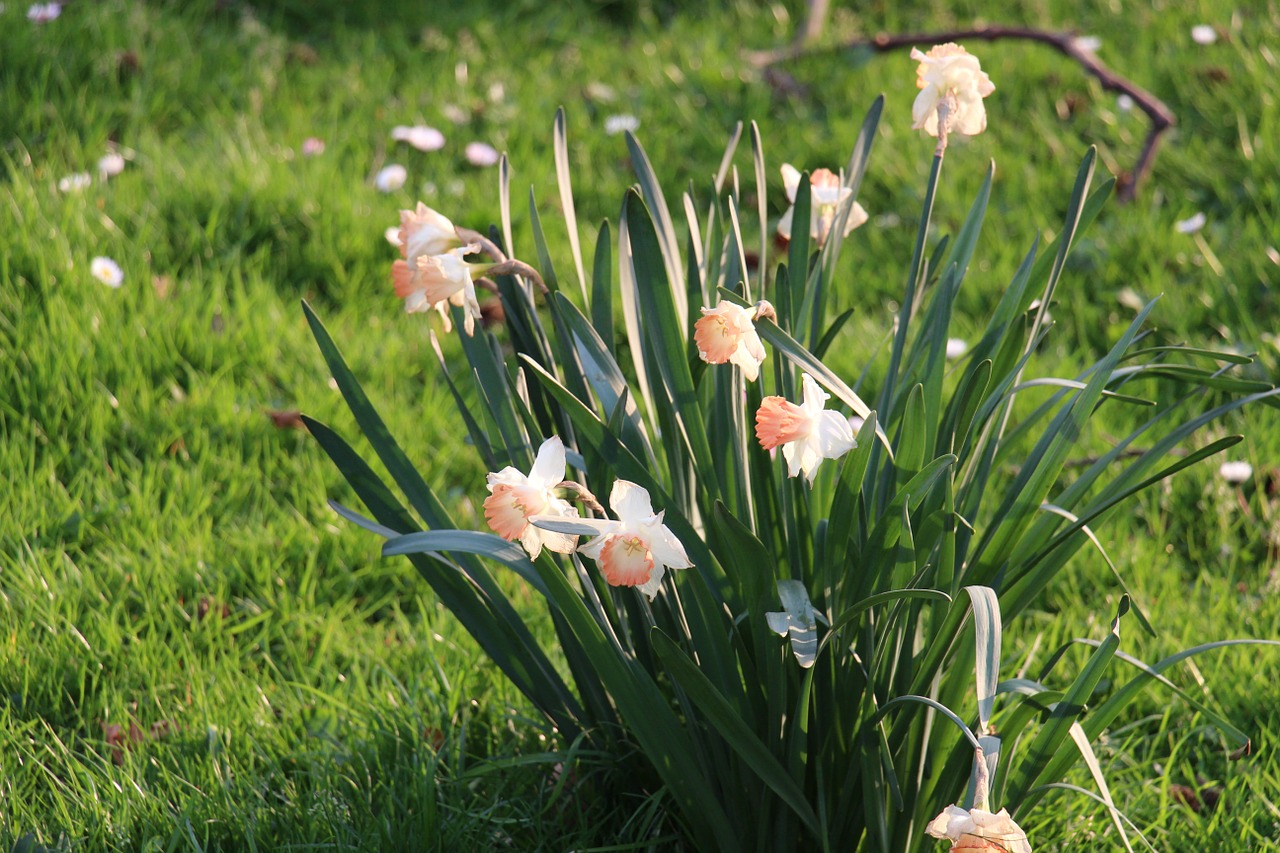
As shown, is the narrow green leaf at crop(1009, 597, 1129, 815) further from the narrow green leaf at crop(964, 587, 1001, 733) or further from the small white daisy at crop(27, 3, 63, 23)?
the small white daisy at crop(27, 3, 63, 23)

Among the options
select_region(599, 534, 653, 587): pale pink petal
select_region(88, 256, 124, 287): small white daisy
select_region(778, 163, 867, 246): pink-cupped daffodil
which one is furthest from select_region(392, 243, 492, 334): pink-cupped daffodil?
select_region(88, 256, 124, 287): small white daisy

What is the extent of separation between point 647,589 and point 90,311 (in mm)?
1729

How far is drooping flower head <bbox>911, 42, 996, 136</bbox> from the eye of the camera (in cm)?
115

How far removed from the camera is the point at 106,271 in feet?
7.90

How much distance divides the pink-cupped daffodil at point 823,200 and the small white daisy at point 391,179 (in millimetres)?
1727

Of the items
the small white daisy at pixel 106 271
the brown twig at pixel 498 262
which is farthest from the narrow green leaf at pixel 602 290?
the small white daisy at pixel 106 271

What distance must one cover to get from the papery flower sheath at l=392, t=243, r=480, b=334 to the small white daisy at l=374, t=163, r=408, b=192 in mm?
1836

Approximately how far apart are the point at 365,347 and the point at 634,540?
5.19ft

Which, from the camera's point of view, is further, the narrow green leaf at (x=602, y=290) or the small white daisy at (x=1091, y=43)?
the small white daisy at (x=1091, y=43)

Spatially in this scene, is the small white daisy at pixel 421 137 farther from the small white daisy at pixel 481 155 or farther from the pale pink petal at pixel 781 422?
the pale pink petal at pixel 781 422

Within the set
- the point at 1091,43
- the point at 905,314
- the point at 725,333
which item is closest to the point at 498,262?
the point at 725,333

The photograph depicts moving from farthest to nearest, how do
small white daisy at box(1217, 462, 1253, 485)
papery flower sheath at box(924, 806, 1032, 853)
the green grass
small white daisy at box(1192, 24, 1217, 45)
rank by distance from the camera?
1. small white daisy at box(1192, 24, 1217, 45)
2. small white daisy at box(1217, 462, 1253, 485)
3. the green grass
4. papery flower sheath at box(924, 806, 1032, 853)

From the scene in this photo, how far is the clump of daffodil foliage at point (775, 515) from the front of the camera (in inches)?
41.5

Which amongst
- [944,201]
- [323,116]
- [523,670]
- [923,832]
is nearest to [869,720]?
[923,832]
